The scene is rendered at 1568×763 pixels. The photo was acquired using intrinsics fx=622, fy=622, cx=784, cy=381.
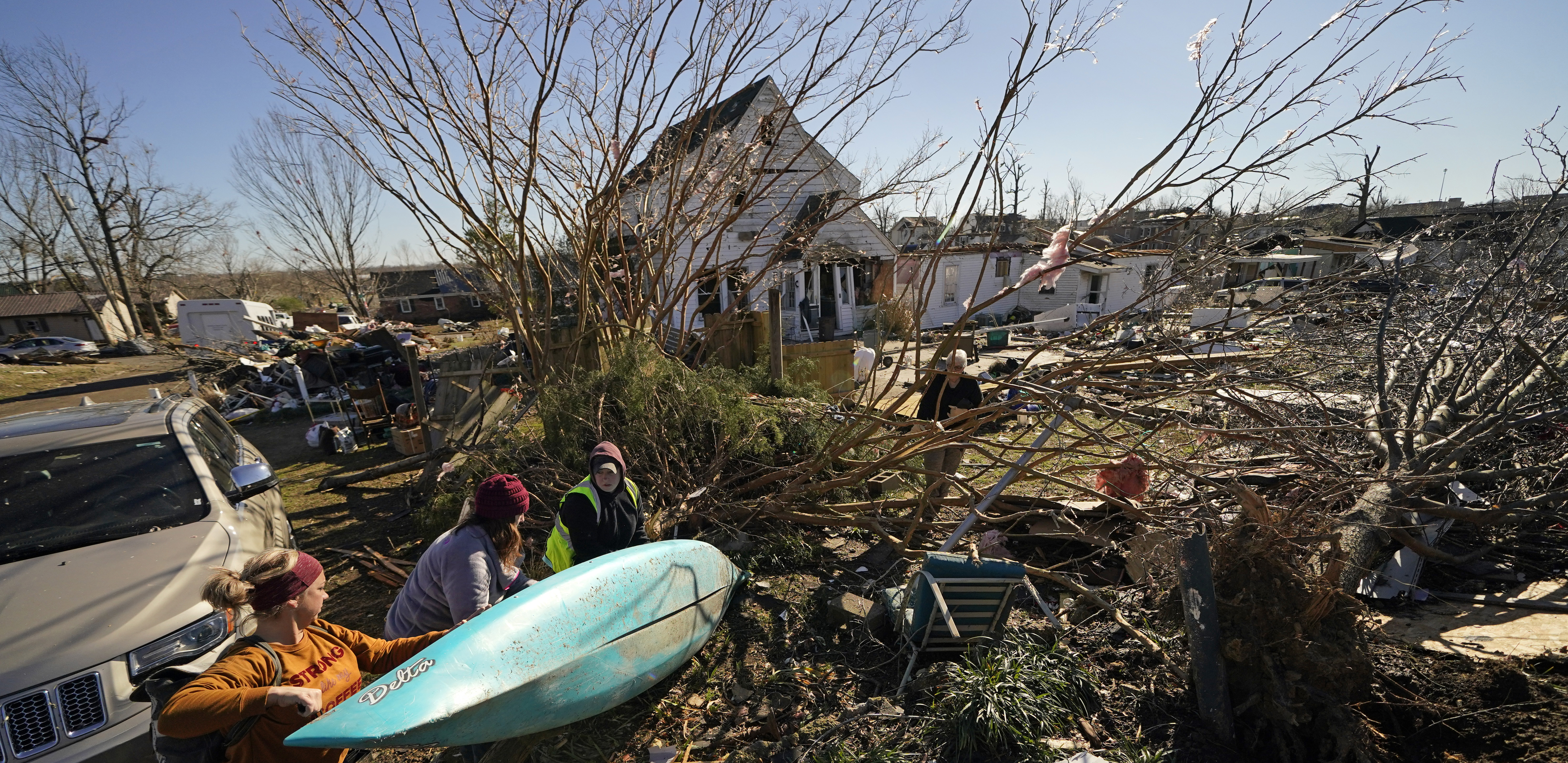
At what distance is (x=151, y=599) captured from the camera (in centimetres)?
292

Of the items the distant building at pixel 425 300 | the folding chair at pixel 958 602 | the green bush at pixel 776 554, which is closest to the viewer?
the folding chair at pixel 958 602

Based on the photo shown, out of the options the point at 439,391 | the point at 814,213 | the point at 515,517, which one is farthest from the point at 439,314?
the point at 515,517

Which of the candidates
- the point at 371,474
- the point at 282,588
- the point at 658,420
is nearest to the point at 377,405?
the point at 371,474

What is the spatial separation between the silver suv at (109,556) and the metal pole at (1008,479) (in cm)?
392

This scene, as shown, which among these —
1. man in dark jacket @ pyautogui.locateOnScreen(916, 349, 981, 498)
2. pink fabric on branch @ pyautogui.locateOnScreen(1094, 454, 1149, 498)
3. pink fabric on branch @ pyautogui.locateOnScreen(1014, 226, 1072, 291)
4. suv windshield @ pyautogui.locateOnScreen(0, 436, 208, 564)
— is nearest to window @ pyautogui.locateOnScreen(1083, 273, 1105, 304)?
man in dark jacket @ pyautogui.locateOnScreen(916, 349, 981, 498)

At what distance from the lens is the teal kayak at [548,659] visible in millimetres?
2166

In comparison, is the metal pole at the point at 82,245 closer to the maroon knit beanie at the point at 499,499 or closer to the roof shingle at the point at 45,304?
the roof shingle at the point at 45,304

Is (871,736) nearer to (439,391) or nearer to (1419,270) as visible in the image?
(1419,270)

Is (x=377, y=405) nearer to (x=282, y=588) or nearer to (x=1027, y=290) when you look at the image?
(x=282, y=588)

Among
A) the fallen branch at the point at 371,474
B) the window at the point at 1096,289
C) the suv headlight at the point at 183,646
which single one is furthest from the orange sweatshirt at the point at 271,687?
the window at the point at 1096,289

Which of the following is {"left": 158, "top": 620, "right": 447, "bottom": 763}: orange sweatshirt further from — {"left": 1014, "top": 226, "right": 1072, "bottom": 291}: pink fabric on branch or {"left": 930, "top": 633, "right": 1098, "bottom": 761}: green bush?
{"left": 1014, "top": 226, "right": 1072, "bottom": 291}: pink fabric on branch

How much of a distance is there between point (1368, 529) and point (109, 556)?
7.13 meters

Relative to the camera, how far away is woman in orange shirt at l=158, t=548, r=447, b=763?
186cm

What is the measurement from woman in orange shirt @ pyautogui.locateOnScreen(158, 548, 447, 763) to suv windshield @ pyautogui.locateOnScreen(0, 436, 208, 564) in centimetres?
213
